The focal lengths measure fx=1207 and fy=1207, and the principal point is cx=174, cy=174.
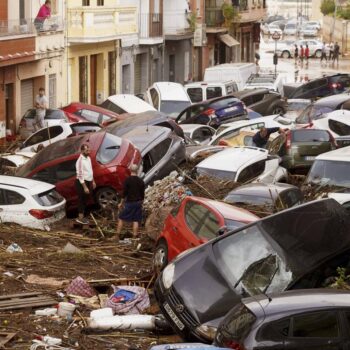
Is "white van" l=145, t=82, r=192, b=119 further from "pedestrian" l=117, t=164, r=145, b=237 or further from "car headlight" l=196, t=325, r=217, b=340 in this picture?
"car headlight" l=196, t=325, r=217, b=340

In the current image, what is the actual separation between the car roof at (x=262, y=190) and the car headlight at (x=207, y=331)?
6793mm

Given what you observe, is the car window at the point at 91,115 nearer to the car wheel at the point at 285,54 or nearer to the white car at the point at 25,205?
the white car at the point at 25,205

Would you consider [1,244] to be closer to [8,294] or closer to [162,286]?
[8,294]

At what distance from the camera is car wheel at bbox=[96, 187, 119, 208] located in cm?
2258

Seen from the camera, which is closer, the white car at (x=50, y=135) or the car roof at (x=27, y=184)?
the car roof at (x=27, y=184)

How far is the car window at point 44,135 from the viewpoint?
29172mm

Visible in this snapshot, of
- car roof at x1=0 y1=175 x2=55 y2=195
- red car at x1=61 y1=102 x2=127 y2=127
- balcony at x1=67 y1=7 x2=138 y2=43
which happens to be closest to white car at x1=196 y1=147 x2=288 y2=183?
car roof at x1=0 y1=175 x2=55 y2=195

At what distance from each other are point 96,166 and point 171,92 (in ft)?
58.6

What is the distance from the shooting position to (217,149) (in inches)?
1035

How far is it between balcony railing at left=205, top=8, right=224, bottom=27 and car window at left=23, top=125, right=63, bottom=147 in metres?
34.3

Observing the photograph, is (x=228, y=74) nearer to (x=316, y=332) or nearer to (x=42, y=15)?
(x=42, y=15)

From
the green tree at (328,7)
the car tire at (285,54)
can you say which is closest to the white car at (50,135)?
the car tire at (285,54)

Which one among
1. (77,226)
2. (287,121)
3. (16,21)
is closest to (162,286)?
(77,226)

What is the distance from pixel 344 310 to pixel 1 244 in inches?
335
